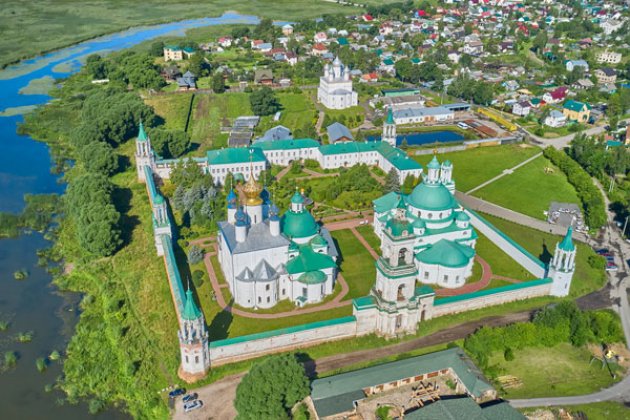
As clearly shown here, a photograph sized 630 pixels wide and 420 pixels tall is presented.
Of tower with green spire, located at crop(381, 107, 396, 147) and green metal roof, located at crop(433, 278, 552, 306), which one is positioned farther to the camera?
tower with green spire, located at crop(381, 107, 396, 147)

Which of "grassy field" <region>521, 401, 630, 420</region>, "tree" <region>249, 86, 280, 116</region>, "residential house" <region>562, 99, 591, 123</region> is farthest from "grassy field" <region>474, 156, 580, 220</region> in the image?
"tree" <region>249, 86, 280, 116</region>

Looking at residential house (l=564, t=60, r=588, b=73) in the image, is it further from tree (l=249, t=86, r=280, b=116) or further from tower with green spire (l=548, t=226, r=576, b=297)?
tower with green spire (l=548, t=226, r=576, b=297)

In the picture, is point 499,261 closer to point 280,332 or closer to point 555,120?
point 280,332

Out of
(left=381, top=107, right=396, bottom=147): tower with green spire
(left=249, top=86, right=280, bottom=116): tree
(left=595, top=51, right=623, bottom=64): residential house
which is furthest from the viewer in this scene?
(left=595, top=51, right=623, bottom=64): residential house

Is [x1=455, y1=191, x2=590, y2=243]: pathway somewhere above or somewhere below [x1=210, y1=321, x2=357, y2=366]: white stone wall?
below

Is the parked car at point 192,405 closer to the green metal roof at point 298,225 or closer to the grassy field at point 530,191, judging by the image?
the green metal roof at point 298,225

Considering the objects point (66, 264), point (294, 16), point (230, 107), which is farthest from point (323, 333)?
point (294, 16)

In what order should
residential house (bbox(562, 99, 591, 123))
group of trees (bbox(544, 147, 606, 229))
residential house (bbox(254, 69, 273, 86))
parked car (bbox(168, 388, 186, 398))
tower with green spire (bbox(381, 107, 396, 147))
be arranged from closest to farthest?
parked car (bbox(168, 388, 186, 398)) → group of trees (bbox(544, 147, 606, 229)) → tower with green spire (bbox(381, 107, 396, 147)) → residential house (bbox(562, 99, 591, 123)) → residential house (bbox(254, 69, 273, 86))
